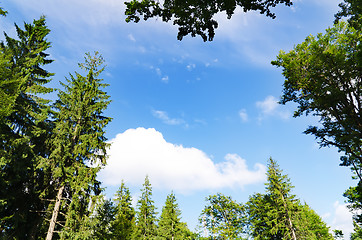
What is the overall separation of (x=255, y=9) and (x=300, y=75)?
1081cm

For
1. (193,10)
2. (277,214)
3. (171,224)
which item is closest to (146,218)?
(171,224)

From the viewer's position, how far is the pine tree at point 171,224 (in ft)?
96.4

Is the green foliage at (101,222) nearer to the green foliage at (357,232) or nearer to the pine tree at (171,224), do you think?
the pine tree at (171,224)

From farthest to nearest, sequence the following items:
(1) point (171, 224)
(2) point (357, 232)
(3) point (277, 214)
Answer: (2) point (357, 232) → (1) point (171, 224) → (3) point (277, 214)

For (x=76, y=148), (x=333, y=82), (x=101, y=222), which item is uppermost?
(x=333, y=82)

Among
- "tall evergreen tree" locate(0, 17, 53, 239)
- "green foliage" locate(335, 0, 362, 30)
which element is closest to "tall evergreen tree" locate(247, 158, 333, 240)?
"green foliage" locate(335, 0, 362, 30)

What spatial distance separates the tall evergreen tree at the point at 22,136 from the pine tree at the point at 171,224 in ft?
67.2

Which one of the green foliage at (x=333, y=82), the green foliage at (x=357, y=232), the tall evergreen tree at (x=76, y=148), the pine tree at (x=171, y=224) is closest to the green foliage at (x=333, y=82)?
the green foliage at (x=333, y=82)

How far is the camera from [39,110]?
13.8 meters

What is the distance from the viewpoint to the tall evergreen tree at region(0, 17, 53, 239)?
10.9 m

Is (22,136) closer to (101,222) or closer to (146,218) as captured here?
(101,222)

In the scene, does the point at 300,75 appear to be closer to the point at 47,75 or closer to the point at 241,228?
the point at 47,75

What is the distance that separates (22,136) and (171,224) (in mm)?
24933

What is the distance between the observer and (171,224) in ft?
99.4
